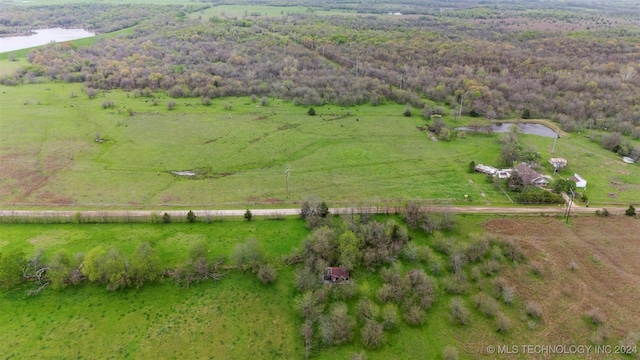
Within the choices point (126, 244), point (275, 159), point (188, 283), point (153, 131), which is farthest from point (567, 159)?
point (153, 131)

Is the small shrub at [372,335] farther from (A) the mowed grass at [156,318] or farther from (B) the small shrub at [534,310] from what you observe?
(B) the small shrub at [534,310]

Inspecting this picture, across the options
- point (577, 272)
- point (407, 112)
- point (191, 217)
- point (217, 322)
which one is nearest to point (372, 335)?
point (217, 322)

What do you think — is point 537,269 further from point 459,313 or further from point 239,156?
point 239,156

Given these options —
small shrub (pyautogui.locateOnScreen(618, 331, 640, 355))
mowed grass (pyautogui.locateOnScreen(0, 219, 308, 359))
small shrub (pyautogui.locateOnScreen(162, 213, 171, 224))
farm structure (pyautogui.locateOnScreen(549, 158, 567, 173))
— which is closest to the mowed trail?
small shrub (pyautogui.locateOnScreen(162, 213, 171, 224))

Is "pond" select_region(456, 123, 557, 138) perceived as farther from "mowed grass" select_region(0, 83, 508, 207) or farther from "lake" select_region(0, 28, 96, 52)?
"lake" select_region(0, 28, 96, 52)

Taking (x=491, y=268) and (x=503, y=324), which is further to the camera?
(x=491, y=268)

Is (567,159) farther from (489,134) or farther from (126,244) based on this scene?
(126,244)
